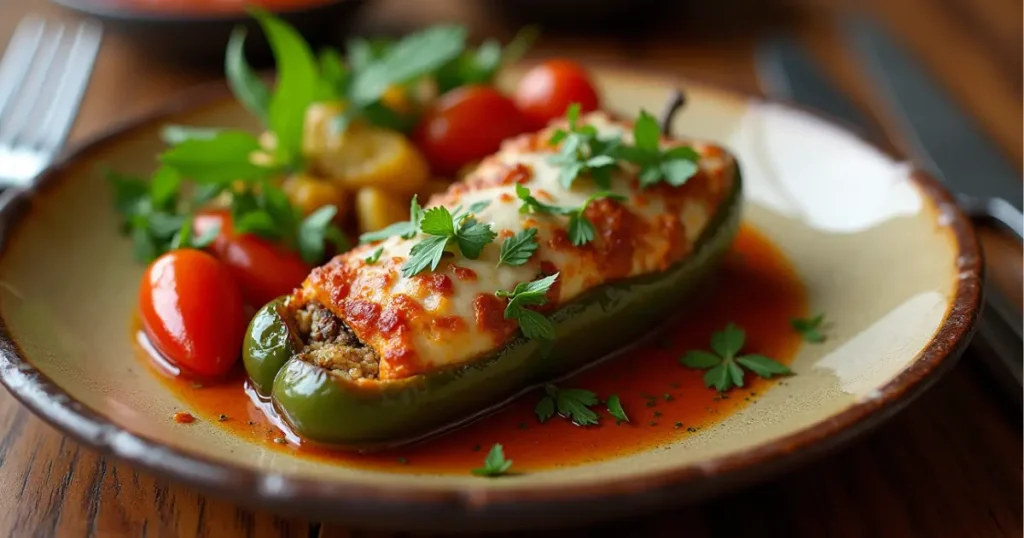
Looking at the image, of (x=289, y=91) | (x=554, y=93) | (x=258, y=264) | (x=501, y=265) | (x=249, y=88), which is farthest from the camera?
(x=554, y=93)

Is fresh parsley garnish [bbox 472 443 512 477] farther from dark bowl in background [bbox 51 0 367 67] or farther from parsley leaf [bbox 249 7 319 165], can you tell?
dark bowl in background [bbox 51 0 367 67]

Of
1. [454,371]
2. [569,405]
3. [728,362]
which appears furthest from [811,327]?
[454,371]

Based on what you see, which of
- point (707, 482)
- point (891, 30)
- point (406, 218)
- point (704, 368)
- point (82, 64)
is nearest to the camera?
point (707, 482)

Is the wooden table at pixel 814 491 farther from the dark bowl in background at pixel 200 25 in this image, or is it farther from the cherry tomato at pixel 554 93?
the dark bowl in background at pixel 200 25

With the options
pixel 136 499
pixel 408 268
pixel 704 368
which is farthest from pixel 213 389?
pixel 704 368

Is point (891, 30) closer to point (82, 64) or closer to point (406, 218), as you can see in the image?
point (406, 218)

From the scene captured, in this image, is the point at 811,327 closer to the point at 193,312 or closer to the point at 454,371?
the point at 454,371
